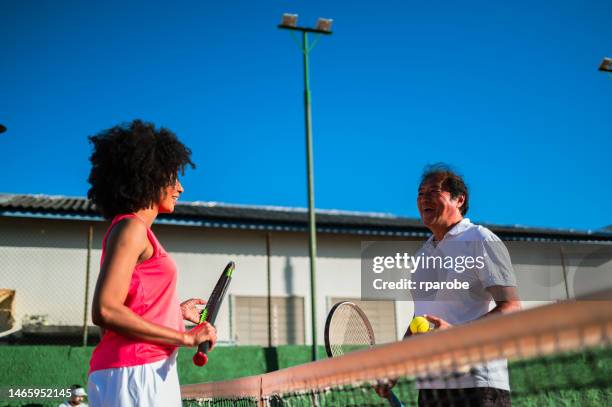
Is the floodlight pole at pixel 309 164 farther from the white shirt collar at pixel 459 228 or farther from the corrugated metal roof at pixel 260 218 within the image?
the white shirt collar at pixel 459 228

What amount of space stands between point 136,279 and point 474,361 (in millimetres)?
1016

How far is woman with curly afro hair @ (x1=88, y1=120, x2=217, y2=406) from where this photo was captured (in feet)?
7.30

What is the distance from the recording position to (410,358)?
2172 millimetres

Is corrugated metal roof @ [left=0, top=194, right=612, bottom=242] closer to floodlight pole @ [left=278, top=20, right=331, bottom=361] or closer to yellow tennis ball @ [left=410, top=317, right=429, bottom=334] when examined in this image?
floodlight pole @ [left=278, top=20, right=331, bottom=361]

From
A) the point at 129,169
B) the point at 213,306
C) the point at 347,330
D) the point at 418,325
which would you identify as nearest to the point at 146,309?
the point at 129,169

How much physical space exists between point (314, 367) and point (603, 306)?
156 centimetres

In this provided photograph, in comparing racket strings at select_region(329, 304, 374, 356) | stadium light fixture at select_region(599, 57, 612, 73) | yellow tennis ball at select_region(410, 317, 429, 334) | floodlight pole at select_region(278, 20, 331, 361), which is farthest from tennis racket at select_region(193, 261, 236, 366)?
stadium light fixture at select_region(599, 57, 612, 73)

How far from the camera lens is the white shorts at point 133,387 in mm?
2232

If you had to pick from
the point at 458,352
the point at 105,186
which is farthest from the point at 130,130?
the point at 458,352

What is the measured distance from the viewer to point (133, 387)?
224cm

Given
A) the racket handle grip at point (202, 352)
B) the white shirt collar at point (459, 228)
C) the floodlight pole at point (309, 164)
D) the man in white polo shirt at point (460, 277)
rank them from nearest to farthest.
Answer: the racket handle grip at point (202, 352)
the man in white polo shirt at point (460, 277)
the white shirt collar at point (459, 228)
the floodlight pole at point (309, 164)

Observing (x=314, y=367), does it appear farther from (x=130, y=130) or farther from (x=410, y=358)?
(x=130, y=130)

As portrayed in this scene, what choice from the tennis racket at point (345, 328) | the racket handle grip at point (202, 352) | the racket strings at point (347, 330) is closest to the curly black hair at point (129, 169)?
the racket handle grip at point (202, 352)

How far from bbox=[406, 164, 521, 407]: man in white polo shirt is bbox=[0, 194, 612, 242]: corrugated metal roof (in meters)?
9.77
